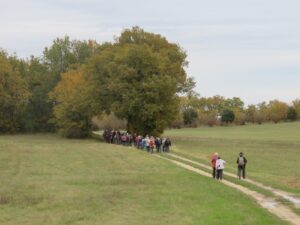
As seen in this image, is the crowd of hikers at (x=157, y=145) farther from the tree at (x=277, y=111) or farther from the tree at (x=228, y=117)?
the tree at (x=277, y=111)

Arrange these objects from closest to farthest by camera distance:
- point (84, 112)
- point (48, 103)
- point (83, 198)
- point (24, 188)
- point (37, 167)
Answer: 1. point (83, 198)
2. point (24, 188)
3. point (37, 167)
4. point (84, 112)
5. point (48, 103)

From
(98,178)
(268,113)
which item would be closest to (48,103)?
(98,178)

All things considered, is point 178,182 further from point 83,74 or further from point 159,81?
point 83,74

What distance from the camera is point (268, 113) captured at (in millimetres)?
179125

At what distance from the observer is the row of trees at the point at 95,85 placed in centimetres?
6944

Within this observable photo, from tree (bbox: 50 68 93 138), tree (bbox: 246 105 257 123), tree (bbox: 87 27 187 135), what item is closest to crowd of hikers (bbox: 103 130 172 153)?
tree (bbox: 87 27 187 135)

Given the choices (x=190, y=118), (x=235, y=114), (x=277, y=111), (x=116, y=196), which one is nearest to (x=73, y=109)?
(x=116, y=196)

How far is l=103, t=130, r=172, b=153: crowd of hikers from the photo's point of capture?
180ft

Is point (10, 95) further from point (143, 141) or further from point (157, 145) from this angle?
point (157, 145)

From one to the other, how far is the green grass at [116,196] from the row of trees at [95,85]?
1080 inches

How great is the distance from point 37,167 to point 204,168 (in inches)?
453

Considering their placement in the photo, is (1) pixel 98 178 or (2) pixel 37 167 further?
(2) pixel 37 167

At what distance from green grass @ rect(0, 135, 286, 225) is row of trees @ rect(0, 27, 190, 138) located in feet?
90.0

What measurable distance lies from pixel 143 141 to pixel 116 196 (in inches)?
1207
